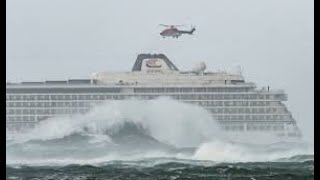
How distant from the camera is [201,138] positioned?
30016 millimetres

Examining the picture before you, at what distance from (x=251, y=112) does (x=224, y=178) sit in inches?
448

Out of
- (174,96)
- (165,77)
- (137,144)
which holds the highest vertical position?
(165,77)

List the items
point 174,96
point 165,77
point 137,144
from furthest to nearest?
point 165,77 < point 174,96 < point 137,144

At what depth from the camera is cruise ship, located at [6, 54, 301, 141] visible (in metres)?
31.3

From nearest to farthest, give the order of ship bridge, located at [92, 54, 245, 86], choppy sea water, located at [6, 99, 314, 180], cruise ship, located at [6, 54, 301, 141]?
choppy sea water, located at [6, 99, 314, 180] < cruise ship, located at [6, 54, 301, 141] < ship bridge, located at [92, 54, 245, 86]

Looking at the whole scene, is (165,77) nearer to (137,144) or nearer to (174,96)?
(174,96)

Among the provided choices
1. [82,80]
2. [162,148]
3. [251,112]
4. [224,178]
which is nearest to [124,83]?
[82,80]

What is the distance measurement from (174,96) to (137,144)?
3637mm

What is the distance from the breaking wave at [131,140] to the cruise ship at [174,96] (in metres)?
0.49

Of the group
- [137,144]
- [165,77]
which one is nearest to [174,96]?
[165,77]

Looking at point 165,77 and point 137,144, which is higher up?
point 165,77

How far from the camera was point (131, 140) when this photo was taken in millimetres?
29609

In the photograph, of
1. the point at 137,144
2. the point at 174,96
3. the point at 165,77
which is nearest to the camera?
the point at 137,144
